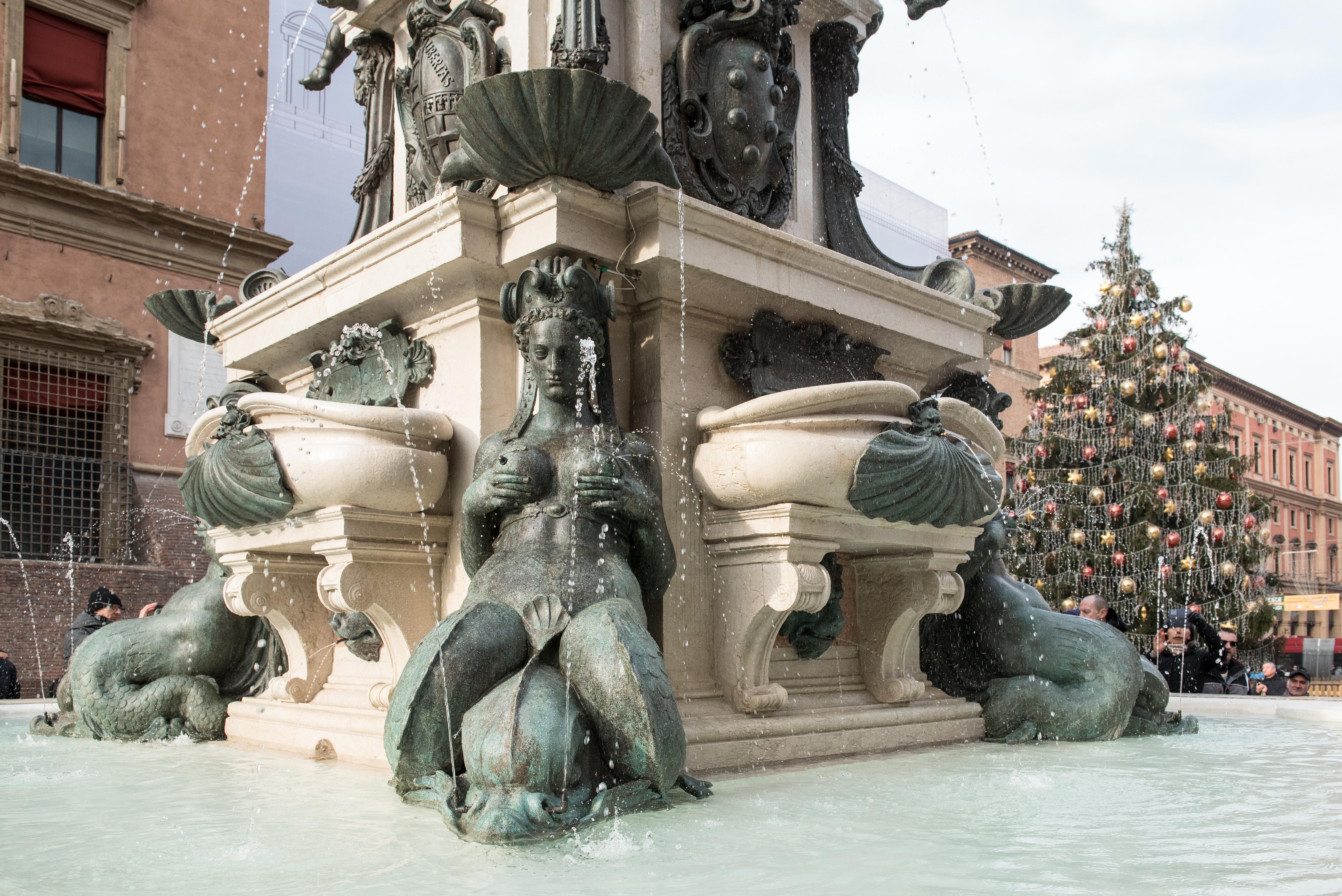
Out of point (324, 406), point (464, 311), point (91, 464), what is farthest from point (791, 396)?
point (91, 464)

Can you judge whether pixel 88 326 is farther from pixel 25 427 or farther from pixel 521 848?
pixel 521 848

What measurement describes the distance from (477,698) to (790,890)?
1.17m

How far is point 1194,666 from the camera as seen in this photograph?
9.09 m

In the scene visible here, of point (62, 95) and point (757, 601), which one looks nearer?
point (757, 601)

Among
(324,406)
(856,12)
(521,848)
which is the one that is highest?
(856,12)

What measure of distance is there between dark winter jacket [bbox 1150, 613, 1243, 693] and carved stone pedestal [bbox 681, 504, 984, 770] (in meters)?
4.91

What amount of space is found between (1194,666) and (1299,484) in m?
42.7

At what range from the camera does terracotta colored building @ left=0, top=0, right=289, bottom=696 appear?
16.0 metres

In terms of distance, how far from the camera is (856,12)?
590 cm

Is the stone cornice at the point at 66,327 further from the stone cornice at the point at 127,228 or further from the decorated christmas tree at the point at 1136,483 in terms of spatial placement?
A: the decorated christmas tree at the point at 1136,483

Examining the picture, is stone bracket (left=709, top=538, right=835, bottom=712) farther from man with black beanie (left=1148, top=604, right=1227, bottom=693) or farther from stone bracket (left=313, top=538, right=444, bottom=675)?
man with black beanie (left=1148, top=604, right=1227, bottom=693)

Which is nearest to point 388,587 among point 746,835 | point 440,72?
point 746,835

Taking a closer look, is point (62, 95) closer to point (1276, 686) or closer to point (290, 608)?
point (290, 608)

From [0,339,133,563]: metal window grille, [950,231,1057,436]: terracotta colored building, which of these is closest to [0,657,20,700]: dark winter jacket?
[0,339,133,563]: metal window grille
